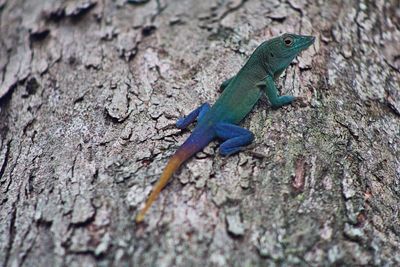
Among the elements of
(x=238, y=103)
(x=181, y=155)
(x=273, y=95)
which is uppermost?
(x=181, y=155)

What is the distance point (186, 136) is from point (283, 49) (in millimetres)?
1136

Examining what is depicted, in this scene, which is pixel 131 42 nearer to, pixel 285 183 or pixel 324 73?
pixel 324 73

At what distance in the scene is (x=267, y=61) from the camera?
392 centimetres

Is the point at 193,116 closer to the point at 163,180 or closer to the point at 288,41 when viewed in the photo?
the point at 163,180

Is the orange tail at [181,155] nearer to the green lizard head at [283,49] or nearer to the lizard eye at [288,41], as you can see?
the green lizard head at [283,49]

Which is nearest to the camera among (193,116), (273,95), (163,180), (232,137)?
(163,180)

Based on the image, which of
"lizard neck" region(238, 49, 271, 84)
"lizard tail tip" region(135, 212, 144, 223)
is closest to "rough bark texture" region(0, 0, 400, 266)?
"lizard tail tip" region(135, 212, 144, 223)

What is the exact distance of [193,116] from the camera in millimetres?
3582

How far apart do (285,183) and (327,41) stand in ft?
5.81

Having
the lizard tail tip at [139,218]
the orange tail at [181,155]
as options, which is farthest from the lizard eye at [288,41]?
the lizard tail tip at [139,218]

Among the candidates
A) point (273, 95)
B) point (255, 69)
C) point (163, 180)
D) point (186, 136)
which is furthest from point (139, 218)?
point (255, 69)

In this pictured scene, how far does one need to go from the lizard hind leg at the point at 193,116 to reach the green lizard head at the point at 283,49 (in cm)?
69

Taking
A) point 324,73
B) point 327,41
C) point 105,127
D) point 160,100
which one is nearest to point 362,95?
point 324,73

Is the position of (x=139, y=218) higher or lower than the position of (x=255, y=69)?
higher
